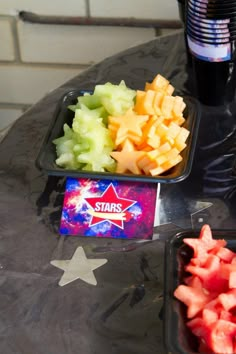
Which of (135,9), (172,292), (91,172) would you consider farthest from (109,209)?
(135,9)

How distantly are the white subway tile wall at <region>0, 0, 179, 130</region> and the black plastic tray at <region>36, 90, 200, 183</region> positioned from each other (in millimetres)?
483

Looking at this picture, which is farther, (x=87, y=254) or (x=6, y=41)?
(x=6, y=41)

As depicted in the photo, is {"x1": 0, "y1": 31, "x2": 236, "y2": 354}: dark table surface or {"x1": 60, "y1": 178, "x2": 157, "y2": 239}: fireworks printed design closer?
{"x1": 0, "y1": 31, "x2": 236, "y2": 354}: dark table surface

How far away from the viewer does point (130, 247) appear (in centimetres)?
74

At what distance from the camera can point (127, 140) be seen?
0.76m

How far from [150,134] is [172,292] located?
235mm

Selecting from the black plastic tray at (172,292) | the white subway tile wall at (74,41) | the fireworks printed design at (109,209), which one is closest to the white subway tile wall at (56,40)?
the white subway tile wall at (74,41)

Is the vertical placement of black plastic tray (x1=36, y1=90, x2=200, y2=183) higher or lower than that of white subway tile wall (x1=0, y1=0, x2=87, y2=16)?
higher

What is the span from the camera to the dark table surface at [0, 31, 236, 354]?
646 millimetres

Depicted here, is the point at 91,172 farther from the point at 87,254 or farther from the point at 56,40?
the point at 56,40

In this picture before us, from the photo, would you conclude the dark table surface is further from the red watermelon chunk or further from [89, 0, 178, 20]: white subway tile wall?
[89, 0, 178, 20]: white subway tile wall

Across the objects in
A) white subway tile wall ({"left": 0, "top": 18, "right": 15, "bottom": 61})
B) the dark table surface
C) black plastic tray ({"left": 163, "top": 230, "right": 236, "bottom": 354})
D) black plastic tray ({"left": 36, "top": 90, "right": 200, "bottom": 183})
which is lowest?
white subway tile wall ({"left": 0, "top": 18, "right": 15, "bottom": 61})

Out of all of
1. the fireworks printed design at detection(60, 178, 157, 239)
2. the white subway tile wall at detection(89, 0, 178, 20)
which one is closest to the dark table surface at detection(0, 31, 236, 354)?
the fireworks printed design at detection(60, 178, 157, 239)

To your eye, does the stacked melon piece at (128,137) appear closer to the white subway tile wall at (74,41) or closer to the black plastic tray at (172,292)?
the black plastic tray at (172,292)
